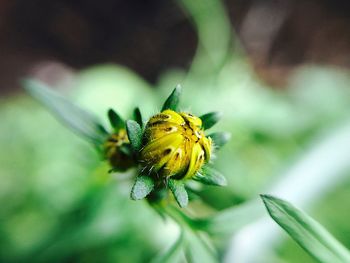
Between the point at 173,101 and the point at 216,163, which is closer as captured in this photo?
the point at 173,101

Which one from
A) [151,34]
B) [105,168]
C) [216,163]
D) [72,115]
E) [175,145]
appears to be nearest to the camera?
[175,145]

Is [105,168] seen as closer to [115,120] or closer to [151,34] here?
[115,120]

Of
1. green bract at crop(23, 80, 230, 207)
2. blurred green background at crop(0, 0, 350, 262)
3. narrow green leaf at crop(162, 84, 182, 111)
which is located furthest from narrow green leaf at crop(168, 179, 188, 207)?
blurred green background at crop(0, 0, 350, 262)

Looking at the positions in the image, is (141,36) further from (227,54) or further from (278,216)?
(278,216)

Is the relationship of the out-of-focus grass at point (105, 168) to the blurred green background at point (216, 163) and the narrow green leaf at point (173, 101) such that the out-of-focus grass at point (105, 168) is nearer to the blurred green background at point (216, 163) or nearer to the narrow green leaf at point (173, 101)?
the blurred green background at point (216, 163)

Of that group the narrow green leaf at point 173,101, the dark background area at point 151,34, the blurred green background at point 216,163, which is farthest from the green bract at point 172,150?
the dark background area at point 151,34

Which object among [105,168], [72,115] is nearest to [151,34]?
[105,168]
